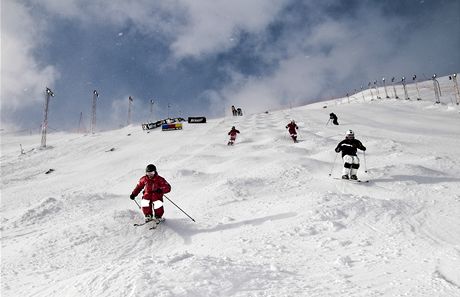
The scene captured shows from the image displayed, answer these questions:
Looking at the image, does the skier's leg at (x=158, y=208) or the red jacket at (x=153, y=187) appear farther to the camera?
the red jacket at (x=153, y=187)

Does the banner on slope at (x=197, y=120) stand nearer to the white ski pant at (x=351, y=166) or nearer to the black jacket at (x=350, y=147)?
the black jacket at (x=350, y=147)

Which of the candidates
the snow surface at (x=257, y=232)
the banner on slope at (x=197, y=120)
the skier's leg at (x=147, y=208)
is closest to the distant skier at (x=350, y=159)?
the snow surface at (x=257, y=232)

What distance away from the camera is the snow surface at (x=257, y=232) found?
14.9ft

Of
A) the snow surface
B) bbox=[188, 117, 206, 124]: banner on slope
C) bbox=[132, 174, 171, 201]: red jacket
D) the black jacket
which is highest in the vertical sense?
bbox=[188, 117, 206, 124]: banner on slope

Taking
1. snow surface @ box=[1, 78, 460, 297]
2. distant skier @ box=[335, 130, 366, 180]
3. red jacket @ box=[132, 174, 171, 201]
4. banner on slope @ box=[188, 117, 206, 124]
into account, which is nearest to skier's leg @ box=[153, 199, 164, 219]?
red jacket @ box=[132, 174, 171, 201]

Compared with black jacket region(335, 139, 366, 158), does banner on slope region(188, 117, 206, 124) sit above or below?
above

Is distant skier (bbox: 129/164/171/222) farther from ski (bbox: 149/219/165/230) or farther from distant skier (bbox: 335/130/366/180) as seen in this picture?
distant skier (bbox: 335/130/366/180)

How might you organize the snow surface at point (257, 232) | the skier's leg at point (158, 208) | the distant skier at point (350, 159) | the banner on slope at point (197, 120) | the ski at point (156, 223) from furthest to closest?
the banner on slope at point (197, 120) → the distant skier at point (350, 159) → the skier's leg at point (158, 208) → the ski at point (156, 223) → the snow surface at point (257, 232)

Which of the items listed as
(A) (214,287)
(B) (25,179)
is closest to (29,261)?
(A) (214,287)

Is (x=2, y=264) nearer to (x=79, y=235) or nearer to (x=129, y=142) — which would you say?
(x=79, y=235)

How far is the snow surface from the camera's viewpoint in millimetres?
4535

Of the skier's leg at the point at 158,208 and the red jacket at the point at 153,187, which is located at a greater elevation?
the red jacket at the point at 153,187

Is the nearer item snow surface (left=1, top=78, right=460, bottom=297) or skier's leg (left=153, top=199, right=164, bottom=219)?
snow surface (left=1, top=78, right=460, bottom=297)

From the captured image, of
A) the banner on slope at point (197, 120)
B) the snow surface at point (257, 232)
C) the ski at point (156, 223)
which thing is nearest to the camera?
the snow surface at point (257, 232)
